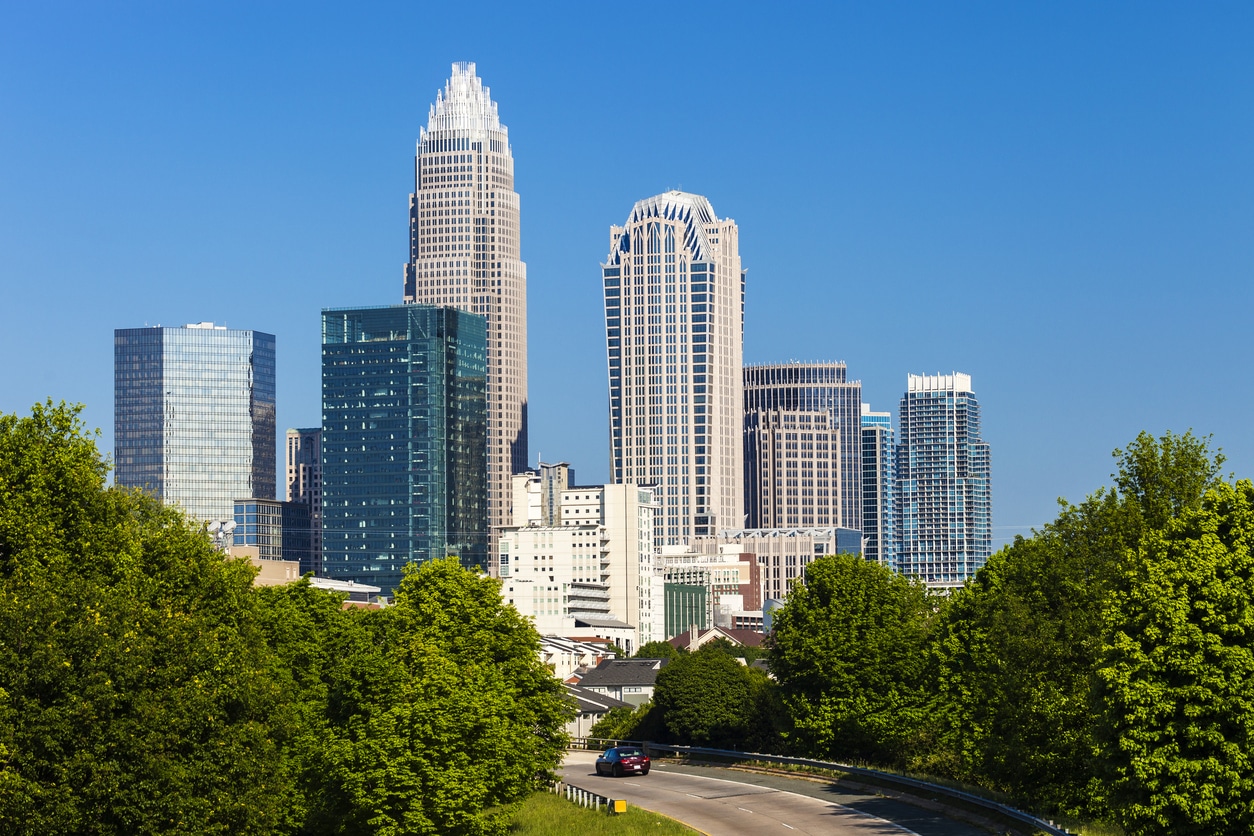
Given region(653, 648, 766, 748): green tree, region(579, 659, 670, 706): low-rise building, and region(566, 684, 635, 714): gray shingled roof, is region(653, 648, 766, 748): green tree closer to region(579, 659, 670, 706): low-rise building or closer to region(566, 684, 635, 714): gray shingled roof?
region(566, 684, 635, 714): gray shingled roof

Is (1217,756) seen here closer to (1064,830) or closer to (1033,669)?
(1064,830)

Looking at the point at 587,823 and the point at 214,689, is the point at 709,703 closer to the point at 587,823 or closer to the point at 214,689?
the point at 587,823

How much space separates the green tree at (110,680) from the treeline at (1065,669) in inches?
974

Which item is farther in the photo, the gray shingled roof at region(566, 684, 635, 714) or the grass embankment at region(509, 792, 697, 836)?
the gray shingled roof at region(566, 684, 635, 714)

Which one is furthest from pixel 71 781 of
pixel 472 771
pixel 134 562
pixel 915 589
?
pixel 915 589

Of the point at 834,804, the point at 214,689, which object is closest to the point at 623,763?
the point at 834,804

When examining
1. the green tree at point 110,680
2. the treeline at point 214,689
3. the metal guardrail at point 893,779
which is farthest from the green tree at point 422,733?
the metal guardrail at point 893,779

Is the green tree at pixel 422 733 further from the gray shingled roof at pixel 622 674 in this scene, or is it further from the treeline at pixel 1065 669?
the gray shingled roof at pixel 622 674

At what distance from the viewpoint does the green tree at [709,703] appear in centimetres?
10075

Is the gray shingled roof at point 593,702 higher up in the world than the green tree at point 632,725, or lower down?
lower down

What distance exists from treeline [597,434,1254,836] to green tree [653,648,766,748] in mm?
143

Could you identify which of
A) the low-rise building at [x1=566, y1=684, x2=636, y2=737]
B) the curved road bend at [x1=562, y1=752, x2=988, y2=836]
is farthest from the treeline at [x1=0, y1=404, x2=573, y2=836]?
the low-rise building at [x1=566, y1=684, x2=636, y2=737]

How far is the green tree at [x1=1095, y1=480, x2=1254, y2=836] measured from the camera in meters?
42.5

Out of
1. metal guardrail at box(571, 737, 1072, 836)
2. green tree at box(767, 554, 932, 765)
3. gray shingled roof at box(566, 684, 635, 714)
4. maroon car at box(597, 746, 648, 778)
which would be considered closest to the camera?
metal guardrail at box(571, 737, 1072, 836)
